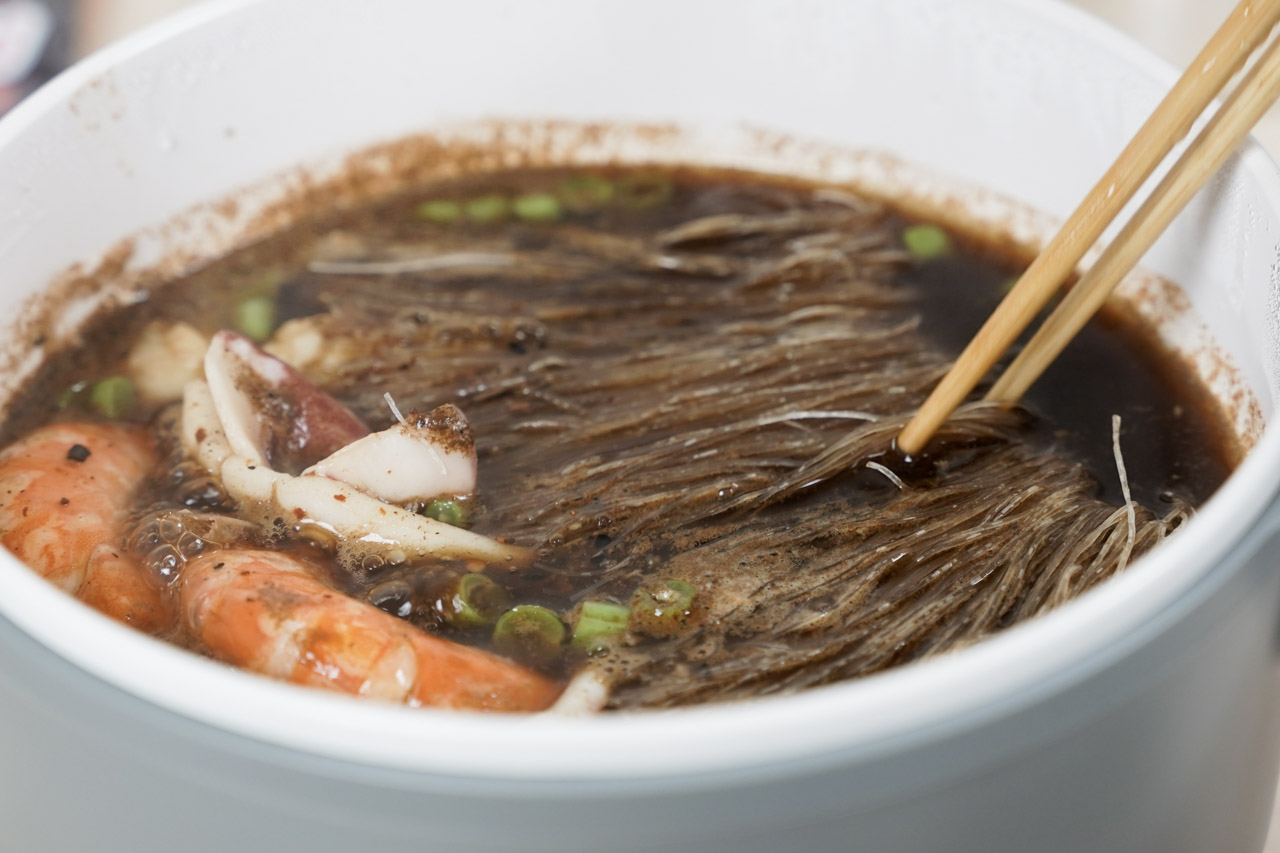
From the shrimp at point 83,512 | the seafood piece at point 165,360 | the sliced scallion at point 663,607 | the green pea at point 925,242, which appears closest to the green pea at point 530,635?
the sliced scallion at point 663,607

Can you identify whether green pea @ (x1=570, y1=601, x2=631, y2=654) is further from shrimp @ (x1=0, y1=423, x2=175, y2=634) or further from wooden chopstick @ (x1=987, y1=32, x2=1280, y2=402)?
wooden chopstick @ (x1=987, y1=32, x2=1280, y2=402)

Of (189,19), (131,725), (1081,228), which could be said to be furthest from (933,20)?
(131,725)

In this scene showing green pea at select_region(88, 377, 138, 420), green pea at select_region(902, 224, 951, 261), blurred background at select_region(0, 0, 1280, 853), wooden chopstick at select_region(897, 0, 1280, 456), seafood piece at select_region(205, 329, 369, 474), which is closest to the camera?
wooden chopstick at select_region(897, 0, 1280, 456)

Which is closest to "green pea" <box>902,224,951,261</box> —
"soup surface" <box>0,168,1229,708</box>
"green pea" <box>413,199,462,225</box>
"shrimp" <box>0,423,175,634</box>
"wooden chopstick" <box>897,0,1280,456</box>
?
"soup surface" <box>0,168,1229,708</box>

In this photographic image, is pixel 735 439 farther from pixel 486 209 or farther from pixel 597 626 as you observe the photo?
pixel 486 209

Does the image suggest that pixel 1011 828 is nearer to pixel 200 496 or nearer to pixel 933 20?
pixel 200 496

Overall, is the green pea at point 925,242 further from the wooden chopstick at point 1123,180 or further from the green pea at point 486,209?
the green pea at point 486,209
